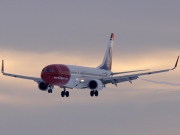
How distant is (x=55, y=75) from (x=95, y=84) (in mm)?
13666

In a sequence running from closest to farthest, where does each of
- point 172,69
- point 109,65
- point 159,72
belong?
point 172,69 < point 159,72 < point 109,65

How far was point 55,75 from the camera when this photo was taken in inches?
6063

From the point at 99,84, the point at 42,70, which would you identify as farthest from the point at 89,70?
the point at 42,70

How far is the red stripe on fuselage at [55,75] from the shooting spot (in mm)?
153625

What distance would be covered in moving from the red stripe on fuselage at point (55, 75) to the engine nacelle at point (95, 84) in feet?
28.9

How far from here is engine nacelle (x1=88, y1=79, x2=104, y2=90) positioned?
163750mm

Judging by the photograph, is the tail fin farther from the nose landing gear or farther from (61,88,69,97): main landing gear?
(61,88,69,97): main landing gear

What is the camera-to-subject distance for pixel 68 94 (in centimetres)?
16475

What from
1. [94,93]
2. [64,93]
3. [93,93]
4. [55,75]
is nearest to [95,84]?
[93,93]

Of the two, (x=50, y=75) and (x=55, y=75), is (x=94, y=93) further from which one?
(x=50, y=75)

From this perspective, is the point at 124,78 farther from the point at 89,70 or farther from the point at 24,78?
the point at 24,78

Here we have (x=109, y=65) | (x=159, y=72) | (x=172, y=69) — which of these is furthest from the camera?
(x=109, y=65)

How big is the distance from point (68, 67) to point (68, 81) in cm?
383

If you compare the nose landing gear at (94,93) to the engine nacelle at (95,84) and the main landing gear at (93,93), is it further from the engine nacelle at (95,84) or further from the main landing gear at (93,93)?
the engine nacelle at (95,84)
